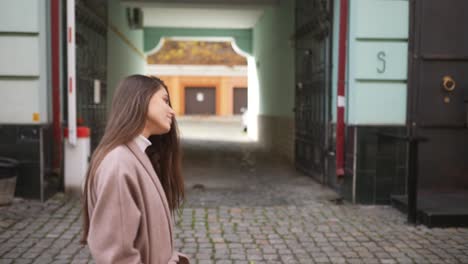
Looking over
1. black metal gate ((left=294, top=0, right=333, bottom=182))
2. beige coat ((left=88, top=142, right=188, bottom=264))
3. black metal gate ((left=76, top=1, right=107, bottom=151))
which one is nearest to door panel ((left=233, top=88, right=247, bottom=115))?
black metal gate ((left=294, top=0, right=333, bottom=182))

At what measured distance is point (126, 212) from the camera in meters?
1.65

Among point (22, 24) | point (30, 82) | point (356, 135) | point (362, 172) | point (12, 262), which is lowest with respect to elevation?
point (12, 262)

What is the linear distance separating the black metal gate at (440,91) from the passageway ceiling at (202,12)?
6.69m

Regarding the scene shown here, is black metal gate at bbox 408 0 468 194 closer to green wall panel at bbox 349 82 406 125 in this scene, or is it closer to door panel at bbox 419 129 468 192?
door panel at bbox 419 129 468 192

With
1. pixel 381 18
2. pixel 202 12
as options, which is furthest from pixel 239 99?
pixel 381 18

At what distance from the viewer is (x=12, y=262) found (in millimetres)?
4039

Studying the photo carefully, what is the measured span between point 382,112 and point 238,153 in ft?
20.9

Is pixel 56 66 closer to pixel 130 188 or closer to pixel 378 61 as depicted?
pixel 378 61

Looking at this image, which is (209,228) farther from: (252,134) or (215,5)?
(252,134)

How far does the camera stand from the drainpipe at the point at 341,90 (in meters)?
6.18

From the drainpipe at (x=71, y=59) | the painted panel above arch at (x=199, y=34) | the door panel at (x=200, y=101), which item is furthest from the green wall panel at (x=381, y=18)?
the door panel at (x=200, y=101)

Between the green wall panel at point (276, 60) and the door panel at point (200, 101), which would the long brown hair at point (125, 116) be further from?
the door panel at point (200, 101)

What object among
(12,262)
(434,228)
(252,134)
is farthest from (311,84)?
(252,134)

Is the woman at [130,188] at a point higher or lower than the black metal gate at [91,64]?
lower
